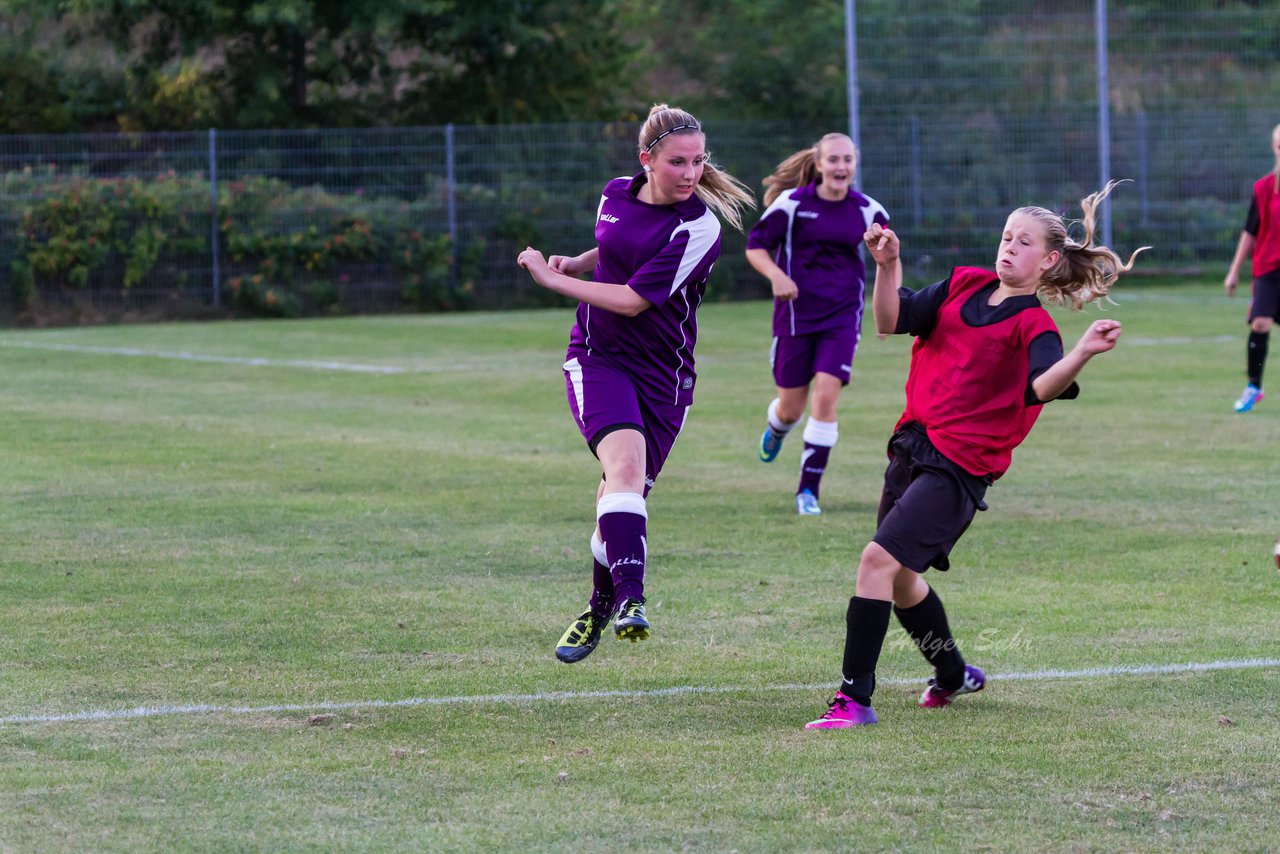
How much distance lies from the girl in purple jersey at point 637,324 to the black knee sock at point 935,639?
85 centimetres

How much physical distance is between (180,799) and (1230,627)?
12.5ft

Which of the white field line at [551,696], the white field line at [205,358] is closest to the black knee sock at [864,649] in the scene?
the white field line at [551,696]

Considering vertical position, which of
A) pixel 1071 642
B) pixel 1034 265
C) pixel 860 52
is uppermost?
pixel 860 52

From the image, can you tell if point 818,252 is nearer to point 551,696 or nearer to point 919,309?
point 919,309

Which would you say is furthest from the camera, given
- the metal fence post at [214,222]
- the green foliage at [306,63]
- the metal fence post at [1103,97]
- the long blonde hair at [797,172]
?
the green foliage at [306,63]

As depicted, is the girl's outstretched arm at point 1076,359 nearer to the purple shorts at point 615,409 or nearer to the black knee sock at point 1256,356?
the purple shorts at point 615,409

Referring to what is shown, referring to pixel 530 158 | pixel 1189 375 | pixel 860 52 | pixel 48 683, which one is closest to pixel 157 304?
pixel 530 158

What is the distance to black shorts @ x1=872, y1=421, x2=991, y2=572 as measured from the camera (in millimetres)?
5250

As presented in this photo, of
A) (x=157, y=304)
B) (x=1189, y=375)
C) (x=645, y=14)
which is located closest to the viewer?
(x=1189, y=375)

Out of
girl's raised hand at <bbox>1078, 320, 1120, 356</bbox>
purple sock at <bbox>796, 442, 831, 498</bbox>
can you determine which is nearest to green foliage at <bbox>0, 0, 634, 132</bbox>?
purple sock at <bbox>796, 442, 831, 498</bbox>

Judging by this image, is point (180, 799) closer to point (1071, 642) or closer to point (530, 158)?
point (1071, 642)

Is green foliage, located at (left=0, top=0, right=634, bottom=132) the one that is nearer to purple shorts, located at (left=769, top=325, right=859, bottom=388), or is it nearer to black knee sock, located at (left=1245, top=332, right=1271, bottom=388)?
black knee sock, located at (left=1245, top=332, right=1271, bottom=388)

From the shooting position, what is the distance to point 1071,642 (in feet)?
21.0

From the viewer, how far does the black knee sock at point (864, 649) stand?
527cm
